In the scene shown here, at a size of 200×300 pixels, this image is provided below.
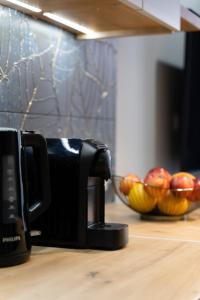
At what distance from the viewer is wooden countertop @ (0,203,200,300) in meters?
0.86

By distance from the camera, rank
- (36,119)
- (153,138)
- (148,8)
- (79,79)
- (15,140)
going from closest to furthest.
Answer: (15,140) < (148,8) < (36,119) < (79,79) < (153,138)

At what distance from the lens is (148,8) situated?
4.65ft

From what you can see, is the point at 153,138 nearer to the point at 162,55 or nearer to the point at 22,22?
the point at 162,55

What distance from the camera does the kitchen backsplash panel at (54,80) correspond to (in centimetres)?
146

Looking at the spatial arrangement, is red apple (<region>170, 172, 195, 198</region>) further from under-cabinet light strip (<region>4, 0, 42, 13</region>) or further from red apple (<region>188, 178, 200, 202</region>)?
under-cabinet light strip (<region>4, 0, 42, 13</region>)

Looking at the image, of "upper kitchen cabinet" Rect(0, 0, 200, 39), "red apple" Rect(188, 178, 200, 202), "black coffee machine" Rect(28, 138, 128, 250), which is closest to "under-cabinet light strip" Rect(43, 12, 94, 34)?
"upper kitchen cabinet" Rect(0, 0, 200, 39)

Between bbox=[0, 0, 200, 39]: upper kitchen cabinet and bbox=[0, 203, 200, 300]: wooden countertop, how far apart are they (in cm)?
60

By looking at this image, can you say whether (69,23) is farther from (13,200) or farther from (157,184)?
(13,200)

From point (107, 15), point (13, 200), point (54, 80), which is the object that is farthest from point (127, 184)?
point (13, 200)

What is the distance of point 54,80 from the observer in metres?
1.68

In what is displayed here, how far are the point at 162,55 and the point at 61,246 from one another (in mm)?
1706

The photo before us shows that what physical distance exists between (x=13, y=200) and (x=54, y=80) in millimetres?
717

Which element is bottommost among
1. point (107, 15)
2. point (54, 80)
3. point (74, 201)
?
point (74, 201)

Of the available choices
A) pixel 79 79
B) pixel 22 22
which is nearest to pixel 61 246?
pixel 22 22
